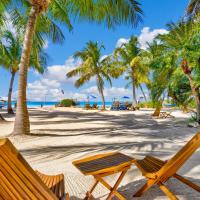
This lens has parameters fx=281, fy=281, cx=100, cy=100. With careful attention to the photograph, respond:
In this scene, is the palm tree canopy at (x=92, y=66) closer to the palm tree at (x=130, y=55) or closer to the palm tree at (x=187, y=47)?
the palm tree at (x=130, y=55)

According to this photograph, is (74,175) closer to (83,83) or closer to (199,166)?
(199,166)

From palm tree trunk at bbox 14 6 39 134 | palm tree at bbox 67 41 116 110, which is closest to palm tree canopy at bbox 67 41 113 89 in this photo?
palm tree at bbox 67 41 116 110

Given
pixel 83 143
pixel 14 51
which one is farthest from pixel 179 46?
pixel 14 51

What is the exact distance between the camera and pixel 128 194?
3934 mm

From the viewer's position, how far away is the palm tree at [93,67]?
34688 mm

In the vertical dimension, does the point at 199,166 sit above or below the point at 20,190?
below

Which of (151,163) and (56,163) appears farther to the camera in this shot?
(56,163)

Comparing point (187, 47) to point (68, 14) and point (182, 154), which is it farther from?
point (182, 154)

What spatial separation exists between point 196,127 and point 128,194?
10.6 metres

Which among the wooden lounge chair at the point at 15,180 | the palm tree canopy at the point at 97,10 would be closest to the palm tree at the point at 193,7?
the palm tree canopy at the point at 97,10

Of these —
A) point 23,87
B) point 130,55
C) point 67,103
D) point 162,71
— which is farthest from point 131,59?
point 23,87

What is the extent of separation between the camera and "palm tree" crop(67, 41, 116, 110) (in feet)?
114

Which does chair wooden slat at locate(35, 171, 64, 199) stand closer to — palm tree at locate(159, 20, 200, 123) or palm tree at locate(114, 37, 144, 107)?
palm tree at locate(159, 20, 200, 123)

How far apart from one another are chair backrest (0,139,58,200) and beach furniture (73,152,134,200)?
0.93 metres
